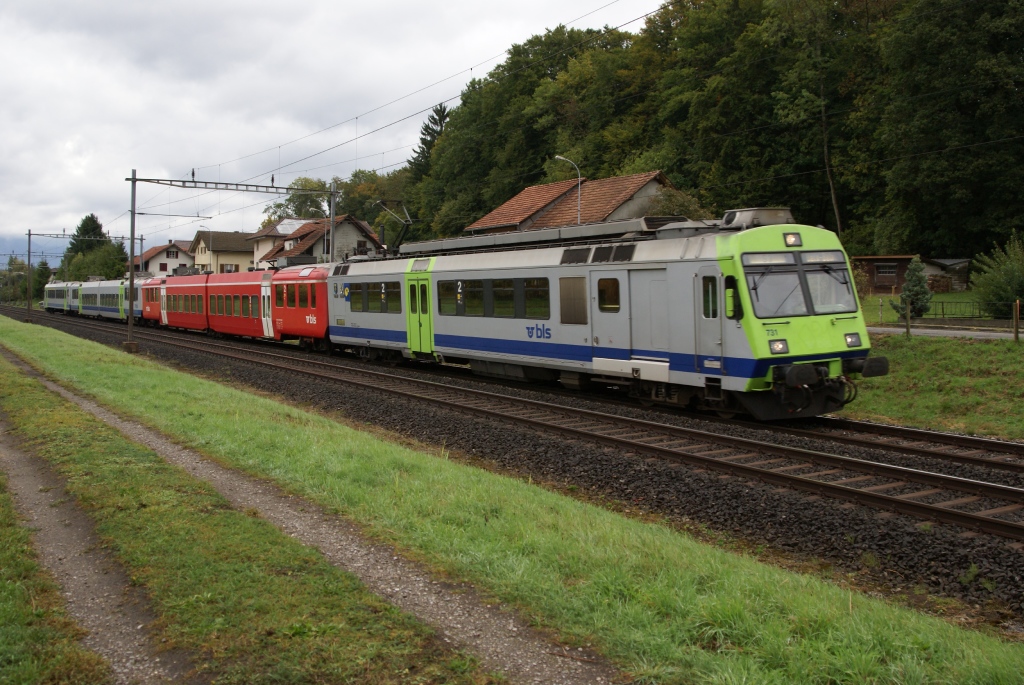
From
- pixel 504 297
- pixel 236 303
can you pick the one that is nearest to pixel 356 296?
pixel 504 297

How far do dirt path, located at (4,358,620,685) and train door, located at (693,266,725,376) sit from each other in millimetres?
7235

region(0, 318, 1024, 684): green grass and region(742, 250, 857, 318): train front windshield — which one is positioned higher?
region(742, 250, 857, 318): train front windshield

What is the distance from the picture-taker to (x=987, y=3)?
3941 cm

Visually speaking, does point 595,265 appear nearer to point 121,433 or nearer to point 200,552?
point 121,433

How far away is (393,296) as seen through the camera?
22.8 m

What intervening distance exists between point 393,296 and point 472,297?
4115 mm

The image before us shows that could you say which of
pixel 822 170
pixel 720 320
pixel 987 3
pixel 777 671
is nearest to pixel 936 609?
pixel 777 671

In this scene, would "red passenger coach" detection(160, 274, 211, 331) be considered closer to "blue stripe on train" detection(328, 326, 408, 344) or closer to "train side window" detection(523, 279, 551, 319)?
"blue stripe on train" detection(328, 326, 408, 344)

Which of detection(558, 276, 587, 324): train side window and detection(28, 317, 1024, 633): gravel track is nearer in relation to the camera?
detection(28, 317, 1024, 633): gravel track

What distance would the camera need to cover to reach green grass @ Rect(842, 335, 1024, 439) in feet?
51.6

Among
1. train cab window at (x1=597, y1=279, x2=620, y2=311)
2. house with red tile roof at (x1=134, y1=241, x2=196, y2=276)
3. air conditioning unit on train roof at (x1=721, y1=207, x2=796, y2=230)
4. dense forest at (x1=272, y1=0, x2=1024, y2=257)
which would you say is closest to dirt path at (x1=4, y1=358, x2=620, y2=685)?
train cab window at (x1=597, y1=279, x2=620, y2=311)

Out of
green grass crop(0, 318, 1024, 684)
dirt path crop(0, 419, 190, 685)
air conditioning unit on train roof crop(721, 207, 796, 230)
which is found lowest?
green grass crop(0, 318, 1024, 684)

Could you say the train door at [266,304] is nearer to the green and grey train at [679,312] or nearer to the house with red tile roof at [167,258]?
the green and grey train at [679,312]

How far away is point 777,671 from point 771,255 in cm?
954
